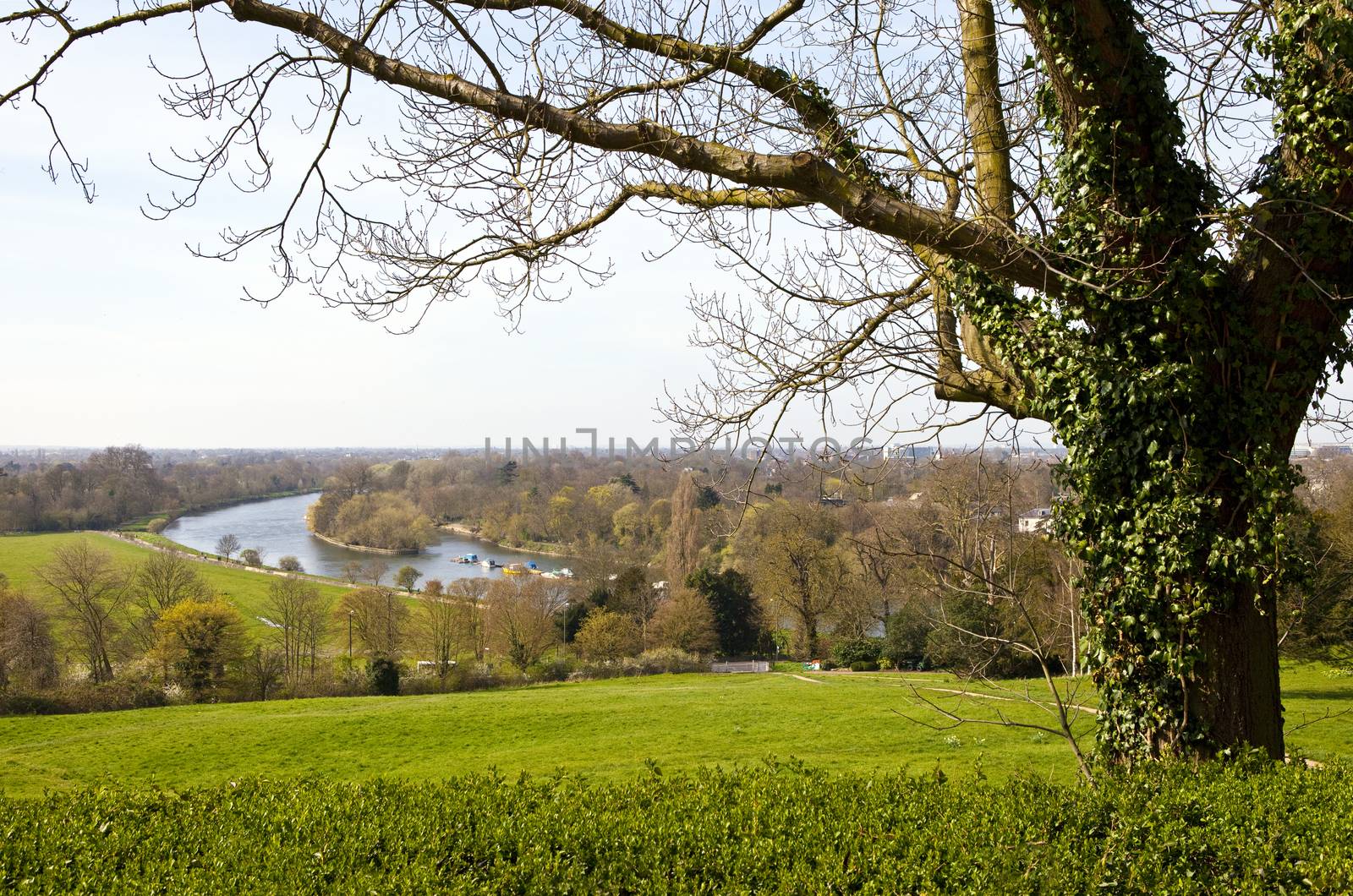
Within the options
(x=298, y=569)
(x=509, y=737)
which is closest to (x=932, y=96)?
(x=509, y=737)

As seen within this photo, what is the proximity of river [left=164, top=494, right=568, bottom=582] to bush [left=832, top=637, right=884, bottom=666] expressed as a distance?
1981cm

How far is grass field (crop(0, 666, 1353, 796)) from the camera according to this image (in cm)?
991

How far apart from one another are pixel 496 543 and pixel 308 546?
1379cm

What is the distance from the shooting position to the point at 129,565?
1303 inches

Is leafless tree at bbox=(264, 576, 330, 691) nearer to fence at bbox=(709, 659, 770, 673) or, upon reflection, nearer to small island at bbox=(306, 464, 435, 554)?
fence at bbox=(709, 659, 770, 673)

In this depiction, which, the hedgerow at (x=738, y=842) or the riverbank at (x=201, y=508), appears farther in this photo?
the riverbank at (x=201, y=508)

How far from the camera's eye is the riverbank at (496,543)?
166ft

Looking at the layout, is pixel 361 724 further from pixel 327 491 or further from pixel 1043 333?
pixel 327 491

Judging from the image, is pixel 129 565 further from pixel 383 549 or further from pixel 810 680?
pixel 810 680

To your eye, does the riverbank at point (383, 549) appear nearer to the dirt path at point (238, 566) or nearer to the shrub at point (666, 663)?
the dirt path at point (238, 566)

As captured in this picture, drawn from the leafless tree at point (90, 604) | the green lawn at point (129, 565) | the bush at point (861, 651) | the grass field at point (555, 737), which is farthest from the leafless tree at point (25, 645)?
the bush at point (861, 651)

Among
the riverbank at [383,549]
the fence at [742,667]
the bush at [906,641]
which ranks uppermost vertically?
the bush at [906,641]

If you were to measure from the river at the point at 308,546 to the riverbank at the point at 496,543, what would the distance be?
1.04 ft

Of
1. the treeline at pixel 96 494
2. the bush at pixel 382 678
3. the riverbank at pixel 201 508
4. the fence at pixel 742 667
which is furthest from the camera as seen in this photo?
the riverbank at pixel 201 508
